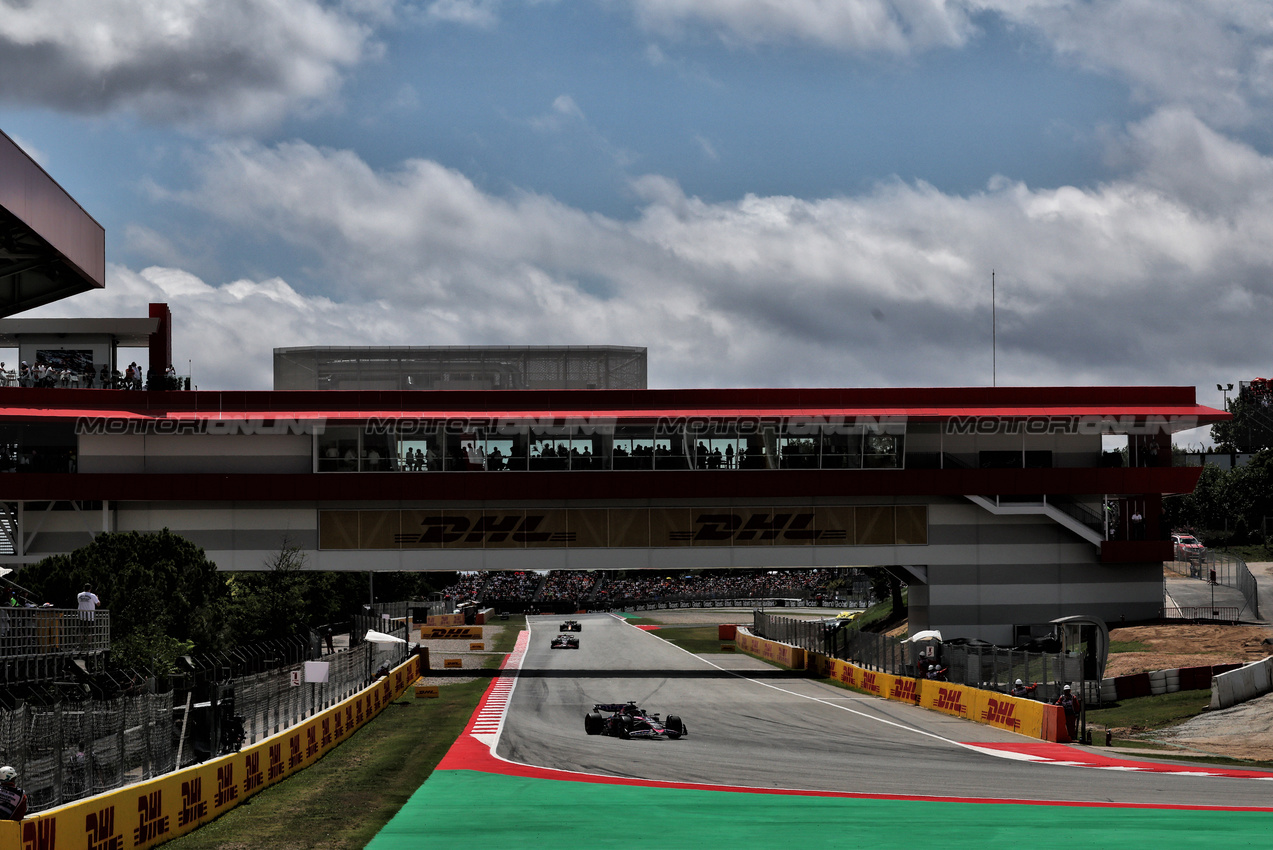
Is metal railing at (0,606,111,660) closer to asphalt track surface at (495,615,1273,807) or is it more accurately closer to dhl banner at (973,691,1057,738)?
asphalt track surface at (495,615,1273,807)

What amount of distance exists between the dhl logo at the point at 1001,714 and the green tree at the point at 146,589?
23405mm

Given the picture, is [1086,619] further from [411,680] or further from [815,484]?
[411,680]

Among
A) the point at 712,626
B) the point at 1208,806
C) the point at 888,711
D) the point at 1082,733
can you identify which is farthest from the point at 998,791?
the point at 712,626

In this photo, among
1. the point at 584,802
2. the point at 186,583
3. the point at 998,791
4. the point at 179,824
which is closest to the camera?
the point at 179,824

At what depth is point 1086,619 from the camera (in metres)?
39.8

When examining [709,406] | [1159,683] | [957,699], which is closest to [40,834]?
[957,699]

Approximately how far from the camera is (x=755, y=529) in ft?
185

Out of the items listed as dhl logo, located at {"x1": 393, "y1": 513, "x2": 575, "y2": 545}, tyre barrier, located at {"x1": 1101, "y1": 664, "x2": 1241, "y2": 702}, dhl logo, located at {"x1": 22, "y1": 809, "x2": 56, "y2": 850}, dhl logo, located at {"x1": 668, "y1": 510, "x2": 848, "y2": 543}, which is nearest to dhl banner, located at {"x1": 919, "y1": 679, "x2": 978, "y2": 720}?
tyre barrier, located at {"x1": 1101, "y1": 664, "x2": 1241, "y2": 702}

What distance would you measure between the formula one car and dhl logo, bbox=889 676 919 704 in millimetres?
11973

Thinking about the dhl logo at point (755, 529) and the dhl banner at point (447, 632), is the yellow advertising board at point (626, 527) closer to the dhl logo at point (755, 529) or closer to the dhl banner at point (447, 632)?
the dhl logo at point (755, 529)

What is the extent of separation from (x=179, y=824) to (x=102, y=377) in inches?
1748

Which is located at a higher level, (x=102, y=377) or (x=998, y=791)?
(x=102, y=377)

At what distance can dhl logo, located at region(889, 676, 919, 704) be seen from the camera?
141 ft

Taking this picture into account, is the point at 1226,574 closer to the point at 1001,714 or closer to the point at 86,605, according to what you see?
the point at 1001,714
